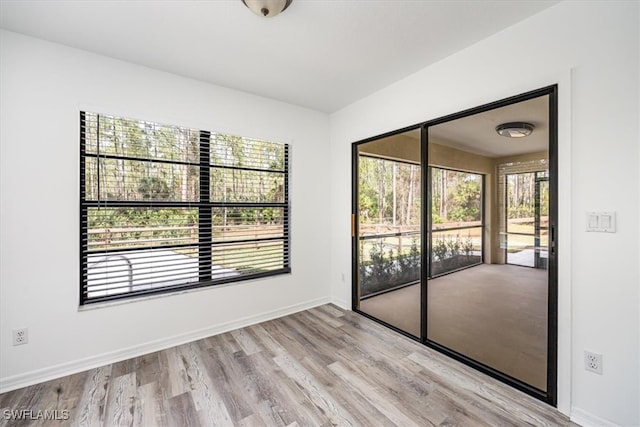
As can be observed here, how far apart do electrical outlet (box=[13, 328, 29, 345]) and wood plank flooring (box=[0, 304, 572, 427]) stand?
34cm

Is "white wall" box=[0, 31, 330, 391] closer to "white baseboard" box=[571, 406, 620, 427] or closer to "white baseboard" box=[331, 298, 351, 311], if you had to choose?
"white baseboard" box=[331, 298, 351, 311]

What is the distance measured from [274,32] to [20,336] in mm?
3022

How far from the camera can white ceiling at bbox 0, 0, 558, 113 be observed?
1.81 m

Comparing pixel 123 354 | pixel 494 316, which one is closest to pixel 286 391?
pixel 123 354

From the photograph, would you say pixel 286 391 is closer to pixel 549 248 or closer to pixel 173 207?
pixel 173 207

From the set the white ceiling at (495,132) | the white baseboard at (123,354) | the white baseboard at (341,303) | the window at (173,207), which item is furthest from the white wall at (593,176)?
the white baseboard at (123,354)

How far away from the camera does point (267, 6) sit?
1724 millimetres

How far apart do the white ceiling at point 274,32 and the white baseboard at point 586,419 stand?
8.51 feet

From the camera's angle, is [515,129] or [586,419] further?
[515,129]

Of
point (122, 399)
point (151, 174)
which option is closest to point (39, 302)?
point (122, 399)

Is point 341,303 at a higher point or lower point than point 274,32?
lower

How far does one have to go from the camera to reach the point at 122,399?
192 centimetres

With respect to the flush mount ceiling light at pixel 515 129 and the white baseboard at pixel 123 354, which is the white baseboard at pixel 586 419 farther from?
the white baseboard at pixel 123 354

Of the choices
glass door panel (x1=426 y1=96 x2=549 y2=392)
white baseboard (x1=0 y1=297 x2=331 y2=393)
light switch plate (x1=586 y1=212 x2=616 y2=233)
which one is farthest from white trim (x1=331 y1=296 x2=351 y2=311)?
light switch plate (x1=586 y1=212 x2=616 y2=233)
